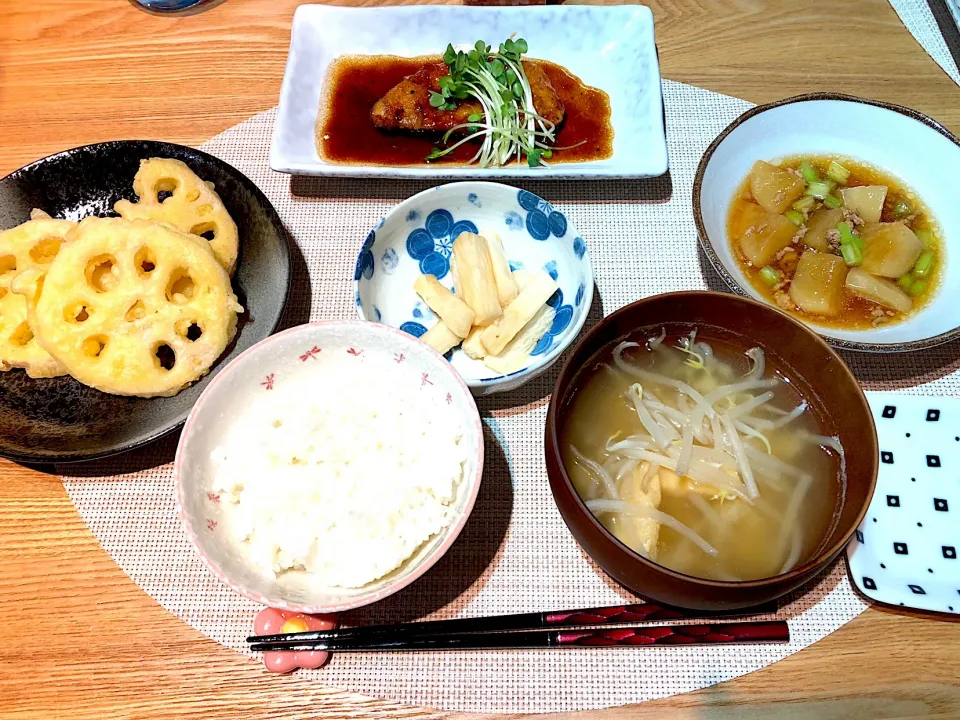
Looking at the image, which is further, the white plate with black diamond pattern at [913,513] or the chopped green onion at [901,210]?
the chopped green onion at [901,210]

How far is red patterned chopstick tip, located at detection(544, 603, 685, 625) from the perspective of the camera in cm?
126

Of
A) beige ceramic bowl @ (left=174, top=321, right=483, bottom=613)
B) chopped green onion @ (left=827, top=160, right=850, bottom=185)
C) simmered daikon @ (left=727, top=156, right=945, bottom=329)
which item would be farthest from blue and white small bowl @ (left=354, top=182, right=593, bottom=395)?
chopped green onion @ (left=827, top=160, right=850, bottom=185)

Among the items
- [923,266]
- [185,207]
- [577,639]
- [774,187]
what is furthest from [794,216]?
[185,207]

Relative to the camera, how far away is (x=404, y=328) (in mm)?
1656

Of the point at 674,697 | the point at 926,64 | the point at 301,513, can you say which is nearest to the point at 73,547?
the point at 301,513

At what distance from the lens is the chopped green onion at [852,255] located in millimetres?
1664

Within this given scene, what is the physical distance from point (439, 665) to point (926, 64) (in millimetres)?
2362

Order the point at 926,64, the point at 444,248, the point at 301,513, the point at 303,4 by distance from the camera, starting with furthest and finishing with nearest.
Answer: the point at 303,4 → the point at 926,64 → the point at 444,248 → the point at 301,513

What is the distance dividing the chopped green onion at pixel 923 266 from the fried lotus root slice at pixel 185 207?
5.82ft

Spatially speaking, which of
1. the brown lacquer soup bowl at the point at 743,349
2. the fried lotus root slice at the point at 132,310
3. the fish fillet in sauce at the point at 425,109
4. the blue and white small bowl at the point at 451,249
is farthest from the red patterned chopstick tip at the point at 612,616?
the fish fillet in sauce at the point at 425,109

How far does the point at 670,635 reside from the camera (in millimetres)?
1243

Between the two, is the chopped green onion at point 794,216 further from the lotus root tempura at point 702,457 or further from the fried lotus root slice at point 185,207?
the fried lotus root slice at point 185,207

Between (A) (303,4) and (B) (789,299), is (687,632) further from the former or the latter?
(A) (303,4)

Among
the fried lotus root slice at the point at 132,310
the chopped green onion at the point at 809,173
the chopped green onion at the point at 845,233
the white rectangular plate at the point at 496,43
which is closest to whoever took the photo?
the fried lotus root slice at the point at 132,310
